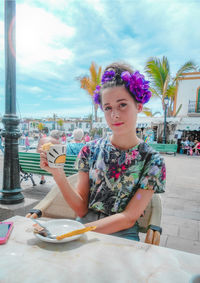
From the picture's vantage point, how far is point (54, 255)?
2.50 feet

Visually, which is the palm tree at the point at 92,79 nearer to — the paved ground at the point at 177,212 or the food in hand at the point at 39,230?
the paved ground at the point at 177,212

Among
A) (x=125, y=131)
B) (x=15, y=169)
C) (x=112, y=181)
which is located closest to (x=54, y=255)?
(x=112, y=181)

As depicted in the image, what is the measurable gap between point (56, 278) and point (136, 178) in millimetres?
773

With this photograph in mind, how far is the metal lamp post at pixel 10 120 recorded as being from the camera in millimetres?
2461

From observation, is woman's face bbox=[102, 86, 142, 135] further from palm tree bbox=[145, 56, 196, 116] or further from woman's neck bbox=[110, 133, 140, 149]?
palm tree bbox=[145, 56, 196, 116]

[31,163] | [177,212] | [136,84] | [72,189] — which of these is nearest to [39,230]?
[72,189]

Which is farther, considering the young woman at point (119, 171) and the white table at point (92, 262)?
the young woman at point (119, 171)

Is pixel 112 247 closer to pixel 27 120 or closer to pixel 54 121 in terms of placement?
pixel 54 121

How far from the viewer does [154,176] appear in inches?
49.1

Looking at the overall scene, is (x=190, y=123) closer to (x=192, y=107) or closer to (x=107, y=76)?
(x=192, y=107)

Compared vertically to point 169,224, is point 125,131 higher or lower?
higher

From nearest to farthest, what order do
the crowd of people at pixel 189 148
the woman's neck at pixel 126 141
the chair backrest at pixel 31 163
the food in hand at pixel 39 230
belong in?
the food in hand at pixel 39 230 < the woman's neck at pixel 126 141 < the chair backrest at pixel 31 163 < the crowd of people at pixel 189 148

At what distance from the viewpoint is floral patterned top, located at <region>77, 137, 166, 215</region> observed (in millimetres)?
1264

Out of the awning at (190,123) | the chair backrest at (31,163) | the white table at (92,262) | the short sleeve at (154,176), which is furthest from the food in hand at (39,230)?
the awning at (190,123)
